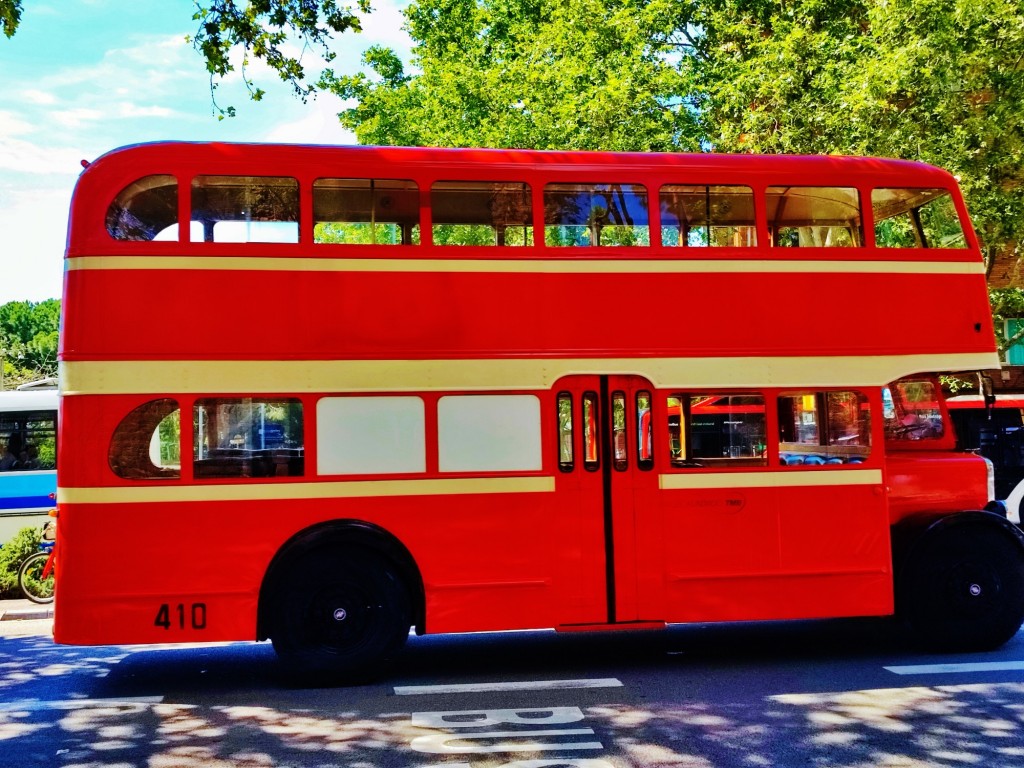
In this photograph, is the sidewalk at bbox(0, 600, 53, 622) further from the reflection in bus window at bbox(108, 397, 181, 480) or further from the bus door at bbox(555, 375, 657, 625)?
the bus door at bbox(555, 375, 657, 625)

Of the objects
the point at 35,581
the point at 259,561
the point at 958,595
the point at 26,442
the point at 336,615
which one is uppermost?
the point at 26,442

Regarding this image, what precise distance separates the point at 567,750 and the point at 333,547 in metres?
2.46

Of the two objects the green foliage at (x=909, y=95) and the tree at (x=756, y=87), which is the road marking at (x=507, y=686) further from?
the green foliage at (x=909, y=95)

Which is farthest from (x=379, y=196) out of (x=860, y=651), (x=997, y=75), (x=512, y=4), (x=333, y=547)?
(x=512, y=4)

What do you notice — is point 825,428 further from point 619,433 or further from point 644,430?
point 619,433

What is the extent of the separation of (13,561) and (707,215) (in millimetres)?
9788

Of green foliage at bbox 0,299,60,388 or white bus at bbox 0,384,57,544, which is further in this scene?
green foliage at bbox 0,299,60,388

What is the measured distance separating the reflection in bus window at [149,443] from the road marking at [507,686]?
229 cm

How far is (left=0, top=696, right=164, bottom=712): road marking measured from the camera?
6867mm

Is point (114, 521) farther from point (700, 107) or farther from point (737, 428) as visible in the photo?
point (700, 107)

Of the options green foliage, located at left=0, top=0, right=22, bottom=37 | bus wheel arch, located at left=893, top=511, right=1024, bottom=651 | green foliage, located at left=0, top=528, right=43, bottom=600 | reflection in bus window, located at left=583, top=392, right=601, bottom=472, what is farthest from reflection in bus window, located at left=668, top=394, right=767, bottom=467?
green foliage, located at left=0, top=528, right=43, bottom=600

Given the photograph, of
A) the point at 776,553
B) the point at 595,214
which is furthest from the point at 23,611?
the point at 776,553

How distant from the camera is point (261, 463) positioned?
7273mm

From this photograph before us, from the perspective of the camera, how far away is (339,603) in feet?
24.0
